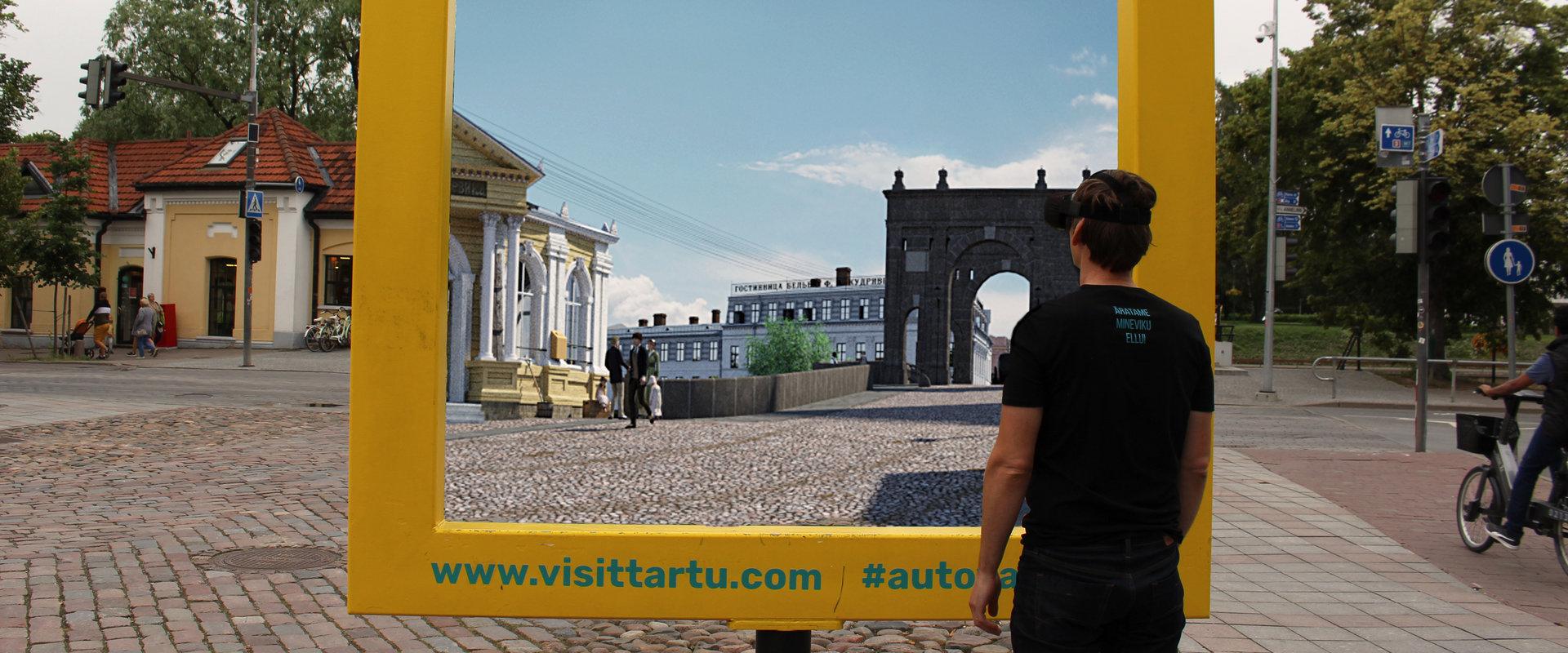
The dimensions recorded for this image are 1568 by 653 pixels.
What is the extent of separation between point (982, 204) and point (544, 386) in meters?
1.37

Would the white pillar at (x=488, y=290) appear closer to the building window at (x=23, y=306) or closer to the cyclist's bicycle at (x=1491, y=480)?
the cyclist's bicycle at (x=1491, y=480)

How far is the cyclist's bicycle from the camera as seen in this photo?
689 centimetres

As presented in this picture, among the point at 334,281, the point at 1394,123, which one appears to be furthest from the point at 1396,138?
the point at 334,281

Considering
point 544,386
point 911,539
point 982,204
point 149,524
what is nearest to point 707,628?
point 544,386

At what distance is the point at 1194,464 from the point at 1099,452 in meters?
0.30

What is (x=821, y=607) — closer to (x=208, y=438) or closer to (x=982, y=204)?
(x=982, y=204)

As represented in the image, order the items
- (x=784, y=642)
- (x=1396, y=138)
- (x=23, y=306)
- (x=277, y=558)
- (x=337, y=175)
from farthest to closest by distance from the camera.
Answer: (x=23, y=306)
(x=337, y=175)
(x=1396, y=138)
(x=277, y=558)
(x=784, y=642)

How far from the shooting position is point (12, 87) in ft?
101

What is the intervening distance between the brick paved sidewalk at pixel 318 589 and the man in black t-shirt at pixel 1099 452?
2.51 meters

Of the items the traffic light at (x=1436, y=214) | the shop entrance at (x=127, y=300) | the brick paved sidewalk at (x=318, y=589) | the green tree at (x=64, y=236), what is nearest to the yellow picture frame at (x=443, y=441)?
the brick paved sidewalk at (x=318, y=589)

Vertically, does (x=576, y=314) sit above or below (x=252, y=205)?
below

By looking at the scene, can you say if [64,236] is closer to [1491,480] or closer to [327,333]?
[327,333]

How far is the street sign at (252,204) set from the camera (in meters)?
25.0

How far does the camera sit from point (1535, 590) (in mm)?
6309
